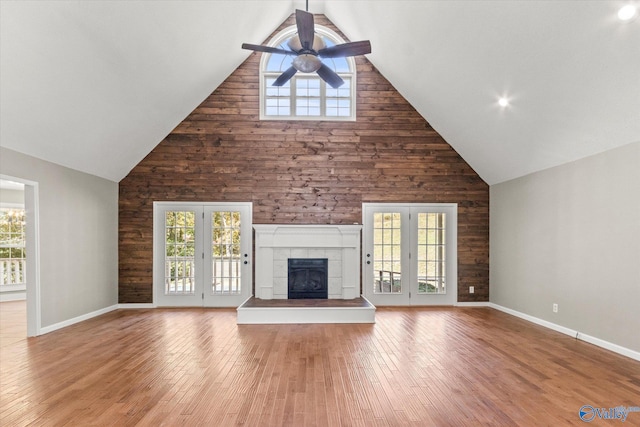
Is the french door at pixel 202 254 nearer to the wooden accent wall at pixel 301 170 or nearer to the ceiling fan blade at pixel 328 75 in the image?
the wooden accent wall at pixel 301 170

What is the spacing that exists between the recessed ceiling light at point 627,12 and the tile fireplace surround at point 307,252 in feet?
14.2

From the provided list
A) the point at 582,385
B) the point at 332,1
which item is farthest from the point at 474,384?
the point at 332,1

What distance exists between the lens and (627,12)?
2.78 meters

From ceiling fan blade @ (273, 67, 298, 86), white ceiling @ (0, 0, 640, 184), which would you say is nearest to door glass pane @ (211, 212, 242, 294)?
white ceiling @ (0, 0, 640, 184)

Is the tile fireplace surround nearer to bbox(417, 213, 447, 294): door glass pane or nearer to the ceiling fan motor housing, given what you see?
bbox(417, 213, 447, 294): door glass pane

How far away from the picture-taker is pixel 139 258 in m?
6.38

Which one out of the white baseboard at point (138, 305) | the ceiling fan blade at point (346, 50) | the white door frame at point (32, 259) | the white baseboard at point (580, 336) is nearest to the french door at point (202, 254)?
the white baseboard at point (138, 305)

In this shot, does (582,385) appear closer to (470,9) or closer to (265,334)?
(265,334)

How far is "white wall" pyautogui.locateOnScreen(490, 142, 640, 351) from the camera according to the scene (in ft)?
12.6

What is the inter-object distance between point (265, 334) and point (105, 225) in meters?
3.70

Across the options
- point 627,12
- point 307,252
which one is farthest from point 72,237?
point 627,12

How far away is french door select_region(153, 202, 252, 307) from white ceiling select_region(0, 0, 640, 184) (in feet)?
4.52

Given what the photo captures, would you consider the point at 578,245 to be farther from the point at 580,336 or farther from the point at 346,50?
the point at 346,50

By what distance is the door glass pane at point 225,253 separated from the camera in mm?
6449
